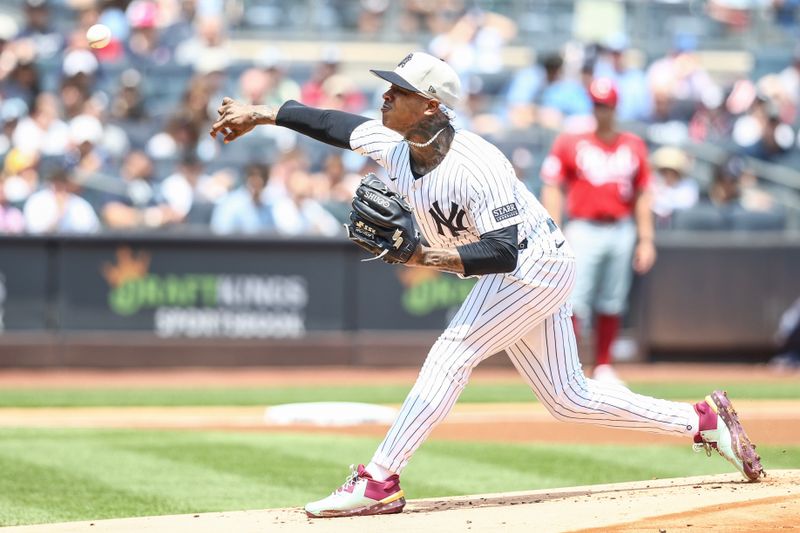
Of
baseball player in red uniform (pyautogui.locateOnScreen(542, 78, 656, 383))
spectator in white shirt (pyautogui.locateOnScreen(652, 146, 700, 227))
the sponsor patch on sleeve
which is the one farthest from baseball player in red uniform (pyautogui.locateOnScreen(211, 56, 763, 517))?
spectator in white shirt (pyautogui.locateOnScreen(652, 146, 700, 227))

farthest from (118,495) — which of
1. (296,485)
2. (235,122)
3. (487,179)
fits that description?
(487,179)

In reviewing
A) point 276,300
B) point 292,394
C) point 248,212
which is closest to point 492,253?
point 292,394

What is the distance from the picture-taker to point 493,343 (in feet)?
16.3

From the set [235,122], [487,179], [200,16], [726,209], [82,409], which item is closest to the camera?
[487,179]

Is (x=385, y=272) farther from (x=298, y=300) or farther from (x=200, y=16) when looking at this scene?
(x=200, y=16)

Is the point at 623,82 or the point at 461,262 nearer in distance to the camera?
the point at 461,262

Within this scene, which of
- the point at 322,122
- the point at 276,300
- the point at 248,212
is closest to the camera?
the point at 322,122

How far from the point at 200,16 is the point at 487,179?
1111cm

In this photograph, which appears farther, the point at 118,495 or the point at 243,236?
the point at 243,236

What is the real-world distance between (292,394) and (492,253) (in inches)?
234

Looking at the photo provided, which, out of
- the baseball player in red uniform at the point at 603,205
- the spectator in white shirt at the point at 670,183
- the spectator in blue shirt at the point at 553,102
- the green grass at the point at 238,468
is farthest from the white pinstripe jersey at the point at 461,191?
the spectator in blue shirt at the point at 553,102

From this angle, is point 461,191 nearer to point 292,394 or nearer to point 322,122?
point 322,122

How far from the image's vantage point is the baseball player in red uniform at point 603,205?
32.6 feet

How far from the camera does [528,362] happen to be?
203 inches
